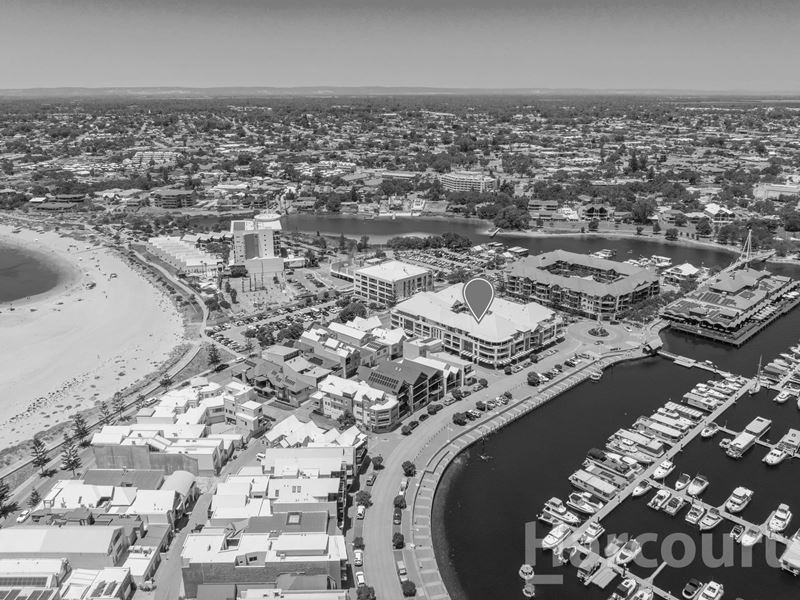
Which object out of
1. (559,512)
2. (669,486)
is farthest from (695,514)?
(559,512)

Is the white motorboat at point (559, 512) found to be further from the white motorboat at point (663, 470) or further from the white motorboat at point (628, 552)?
the white motorboat at point (663, 470)

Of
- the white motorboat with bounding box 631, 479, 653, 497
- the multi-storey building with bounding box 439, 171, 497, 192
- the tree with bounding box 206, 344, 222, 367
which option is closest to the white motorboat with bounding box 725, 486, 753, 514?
the white motorboat with bounding box 631, 479, 653, 497

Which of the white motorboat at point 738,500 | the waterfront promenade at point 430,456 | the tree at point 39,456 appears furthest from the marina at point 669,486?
the tree at point 39,456

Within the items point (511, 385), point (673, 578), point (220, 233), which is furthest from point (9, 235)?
point (673, 578)

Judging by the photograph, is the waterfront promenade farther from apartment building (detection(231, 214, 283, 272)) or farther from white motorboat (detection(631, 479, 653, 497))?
apartment building (detection(231, 214, 283, 272))

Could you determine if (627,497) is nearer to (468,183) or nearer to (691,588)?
(691,588)
